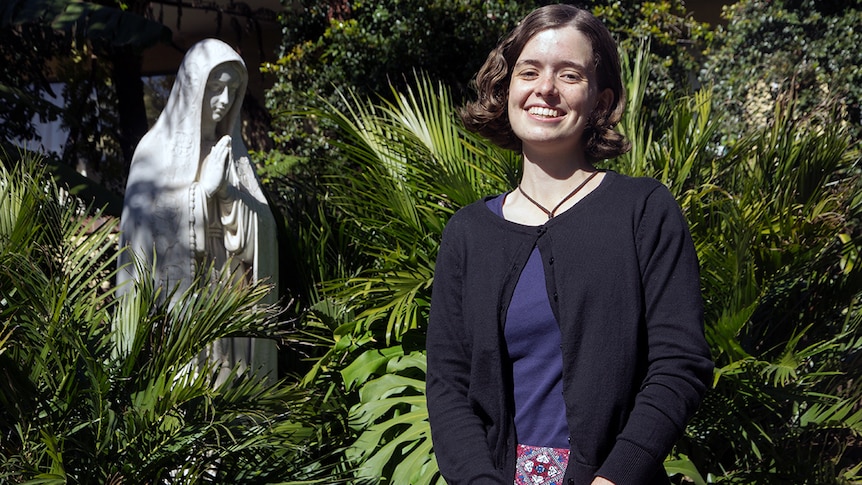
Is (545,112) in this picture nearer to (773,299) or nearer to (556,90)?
(556,90)

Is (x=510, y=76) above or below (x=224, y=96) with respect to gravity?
above

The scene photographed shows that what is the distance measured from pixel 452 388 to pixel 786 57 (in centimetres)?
767

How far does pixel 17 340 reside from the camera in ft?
11.2

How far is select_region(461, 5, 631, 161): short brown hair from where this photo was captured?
6.36 ft

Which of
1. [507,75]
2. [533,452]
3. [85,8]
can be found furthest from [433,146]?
[85,8]

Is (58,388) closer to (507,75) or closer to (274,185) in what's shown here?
(507,75)

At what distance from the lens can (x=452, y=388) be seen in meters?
1.91

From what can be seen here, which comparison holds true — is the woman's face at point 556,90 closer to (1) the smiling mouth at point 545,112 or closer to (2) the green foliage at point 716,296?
(1) the smiling mouth at point 545,112

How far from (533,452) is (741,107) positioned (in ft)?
24.8

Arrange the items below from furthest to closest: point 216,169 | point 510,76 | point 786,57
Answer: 1. point 786,57
2. point 216,169
3. point 510,76

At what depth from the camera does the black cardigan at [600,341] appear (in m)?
1.66

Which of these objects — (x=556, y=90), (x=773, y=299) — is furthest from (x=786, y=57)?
(x=556, y=90)

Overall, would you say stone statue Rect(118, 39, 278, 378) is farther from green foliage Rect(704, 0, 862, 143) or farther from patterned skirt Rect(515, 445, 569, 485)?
green foliage Rect(704, 0, 862, 143)

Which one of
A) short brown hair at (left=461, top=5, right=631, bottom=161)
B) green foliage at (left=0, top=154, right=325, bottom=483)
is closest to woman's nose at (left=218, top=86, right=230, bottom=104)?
green foliage at (left=0, top=154, right=325, bottom=483)
